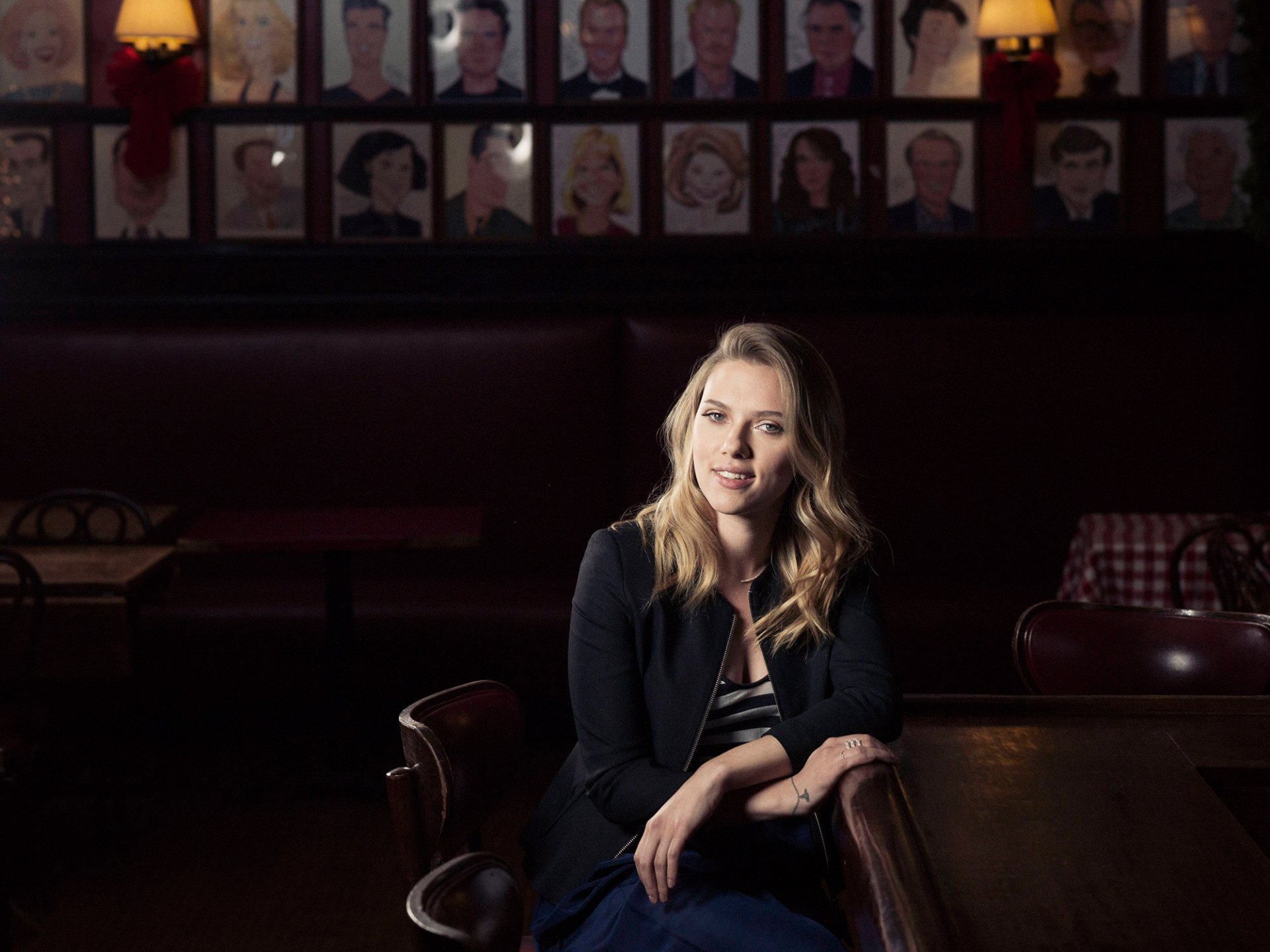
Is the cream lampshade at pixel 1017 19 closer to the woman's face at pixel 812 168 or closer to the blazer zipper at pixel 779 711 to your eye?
the woman's face at pixel 812 168

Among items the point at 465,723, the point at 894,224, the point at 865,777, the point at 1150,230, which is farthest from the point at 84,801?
the point at 1150,230

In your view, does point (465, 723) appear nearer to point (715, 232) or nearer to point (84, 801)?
point (84, 801)

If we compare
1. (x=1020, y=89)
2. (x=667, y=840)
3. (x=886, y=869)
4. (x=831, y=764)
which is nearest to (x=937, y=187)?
(x=1020, y=89)

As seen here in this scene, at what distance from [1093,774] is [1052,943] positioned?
1.54ft

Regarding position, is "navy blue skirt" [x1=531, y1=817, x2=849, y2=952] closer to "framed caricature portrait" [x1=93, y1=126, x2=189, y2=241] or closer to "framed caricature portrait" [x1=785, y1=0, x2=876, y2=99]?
"framed caricature portrait" [x1=785, y1=0, x2=876, y2=99]

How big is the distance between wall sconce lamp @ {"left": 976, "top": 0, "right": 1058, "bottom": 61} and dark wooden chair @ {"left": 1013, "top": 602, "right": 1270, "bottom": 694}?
311 centimetres

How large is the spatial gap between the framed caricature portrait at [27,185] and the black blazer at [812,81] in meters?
2.78

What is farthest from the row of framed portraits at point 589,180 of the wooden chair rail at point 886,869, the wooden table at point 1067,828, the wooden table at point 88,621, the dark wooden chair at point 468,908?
the dark wooden chair at point 468,908

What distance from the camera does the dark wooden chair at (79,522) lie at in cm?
407

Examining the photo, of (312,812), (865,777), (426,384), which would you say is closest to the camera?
(865,777)

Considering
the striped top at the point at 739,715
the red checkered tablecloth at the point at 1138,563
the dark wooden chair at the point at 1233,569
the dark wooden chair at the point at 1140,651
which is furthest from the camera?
the red checkered tablecloth at the point at 1138,563

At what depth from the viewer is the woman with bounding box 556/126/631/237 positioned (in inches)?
199

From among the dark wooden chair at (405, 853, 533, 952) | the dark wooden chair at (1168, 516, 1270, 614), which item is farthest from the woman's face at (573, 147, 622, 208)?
the dark wooden chair at (405, 853, 533, 952)

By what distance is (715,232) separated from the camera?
5090 millimetres
